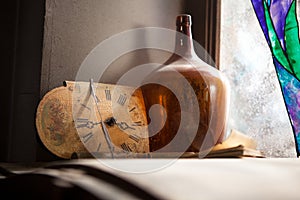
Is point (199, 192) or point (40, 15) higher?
point (40, 15)

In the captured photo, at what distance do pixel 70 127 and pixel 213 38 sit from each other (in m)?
0.82

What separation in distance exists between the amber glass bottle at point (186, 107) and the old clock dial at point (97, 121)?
0.05 metres

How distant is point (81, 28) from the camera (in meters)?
1.40

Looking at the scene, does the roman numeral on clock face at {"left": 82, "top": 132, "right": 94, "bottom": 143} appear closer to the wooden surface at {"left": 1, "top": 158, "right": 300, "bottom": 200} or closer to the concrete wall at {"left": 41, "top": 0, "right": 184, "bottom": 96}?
the concrete wall at {"left": 41, "top": 0, "right": 184, "bottom": 96}

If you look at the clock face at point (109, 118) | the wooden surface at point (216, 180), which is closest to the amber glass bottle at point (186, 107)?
the clock face at point (109, 118)

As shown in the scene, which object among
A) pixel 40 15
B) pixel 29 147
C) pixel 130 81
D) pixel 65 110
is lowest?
pixel 29 147

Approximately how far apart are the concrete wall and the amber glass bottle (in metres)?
0.19

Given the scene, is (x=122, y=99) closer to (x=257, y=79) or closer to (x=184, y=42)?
(x=184, y=42)

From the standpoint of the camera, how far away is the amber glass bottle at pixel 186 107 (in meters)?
1.34

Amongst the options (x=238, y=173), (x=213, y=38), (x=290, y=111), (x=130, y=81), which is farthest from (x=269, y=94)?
(x=238, y=173)

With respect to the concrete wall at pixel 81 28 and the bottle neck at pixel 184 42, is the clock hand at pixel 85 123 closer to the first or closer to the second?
the concrete wall at pixel 81 28

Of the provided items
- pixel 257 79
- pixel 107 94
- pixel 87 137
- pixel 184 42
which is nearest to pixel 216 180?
pixel 87 137

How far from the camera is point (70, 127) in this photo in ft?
4.08

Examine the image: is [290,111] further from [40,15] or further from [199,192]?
[199,192]
